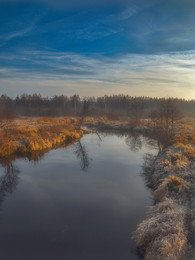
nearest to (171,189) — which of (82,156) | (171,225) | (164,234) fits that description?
(171,225)

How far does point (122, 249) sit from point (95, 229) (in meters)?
1.78

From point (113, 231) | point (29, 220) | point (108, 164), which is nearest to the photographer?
point (113, 231)

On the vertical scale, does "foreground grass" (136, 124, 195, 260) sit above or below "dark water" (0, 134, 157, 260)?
above

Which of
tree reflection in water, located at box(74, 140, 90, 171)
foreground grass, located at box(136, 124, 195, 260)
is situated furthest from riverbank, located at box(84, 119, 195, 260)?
tree reflection in water, located at box(74, 140, 90, 171)

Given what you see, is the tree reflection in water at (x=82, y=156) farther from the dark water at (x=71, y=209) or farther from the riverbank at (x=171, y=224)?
the riverbank at (x=171, y=224)

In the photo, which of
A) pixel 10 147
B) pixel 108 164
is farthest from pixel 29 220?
pixel 10 147

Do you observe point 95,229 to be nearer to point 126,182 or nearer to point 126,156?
point 126,182

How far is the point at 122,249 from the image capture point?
8172 mm

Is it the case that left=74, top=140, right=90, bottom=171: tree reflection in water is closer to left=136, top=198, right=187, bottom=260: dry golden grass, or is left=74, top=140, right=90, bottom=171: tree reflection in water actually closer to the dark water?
the dark water

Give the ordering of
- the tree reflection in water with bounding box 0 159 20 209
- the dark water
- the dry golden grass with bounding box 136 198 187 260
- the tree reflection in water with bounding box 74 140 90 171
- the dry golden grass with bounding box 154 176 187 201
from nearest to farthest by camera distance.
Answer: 1. the dry golden grass with bounding box 136 198 187 260
2. the dark water
3. the dry golden grass with bounding box 154 176 187 201
4. the tree reflection in water with bounding box 0 159 20 209
5. the tree reflection in water with bounding box 74 140 90 171

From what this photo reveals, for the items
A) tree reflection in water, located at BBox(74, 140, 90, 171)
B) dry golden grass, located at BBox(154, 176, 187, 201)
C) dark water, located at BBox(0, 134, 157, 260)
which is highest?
dry golden grass, located at BBox(154, 176, 187, 201)

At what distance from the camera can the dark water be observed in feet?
27.1

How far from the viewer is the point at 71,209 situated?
1130 centimetres

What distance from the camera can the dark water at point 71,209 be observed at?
27.1 feet
